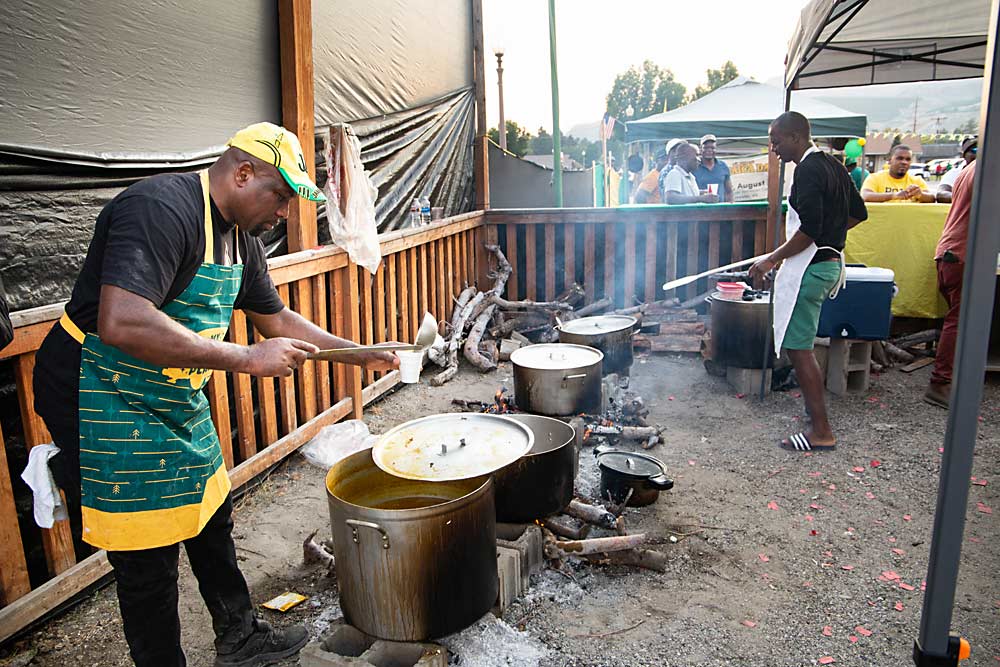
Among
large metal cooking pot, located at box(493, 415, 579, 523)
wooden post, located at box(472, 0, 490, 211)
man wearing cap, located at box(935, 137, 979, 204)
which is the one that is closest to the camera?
large metal cooking pot, located at box(493, 415, 579, 523)

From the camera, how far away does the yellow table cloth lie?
742 cm

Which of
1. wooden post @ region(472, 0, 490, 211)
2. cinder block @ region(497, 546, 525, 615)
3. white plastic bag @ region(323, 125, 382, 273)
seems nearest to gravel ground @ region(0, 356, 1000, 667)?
cinder block @ region(497, 546, 525, 615)

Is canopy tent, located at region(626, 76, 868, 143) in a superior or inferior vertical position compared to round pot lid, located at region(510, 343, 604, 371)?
superior

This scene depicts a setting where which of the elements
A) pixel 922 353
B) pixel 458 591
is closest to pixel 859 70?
pixel 922 353

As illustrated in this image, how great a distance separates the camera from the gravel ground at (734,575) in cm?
292

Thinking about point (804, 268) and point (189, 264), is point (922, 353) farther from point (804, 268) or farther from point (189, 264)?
point (189, 264)

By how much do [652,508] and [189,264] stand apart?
10.2 feet

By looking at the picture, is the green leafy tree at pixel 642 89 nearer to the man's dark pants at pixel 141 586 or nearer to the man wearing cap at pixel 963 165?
the man wearing cap at pixel 963 165

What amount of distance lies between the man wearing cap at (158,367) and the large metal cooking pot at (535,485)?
1.46 m

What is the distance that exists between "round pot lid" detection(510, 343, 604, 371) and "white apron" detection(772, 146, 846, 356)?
137 cm

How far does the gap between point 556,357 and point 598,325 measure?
4.57 feet

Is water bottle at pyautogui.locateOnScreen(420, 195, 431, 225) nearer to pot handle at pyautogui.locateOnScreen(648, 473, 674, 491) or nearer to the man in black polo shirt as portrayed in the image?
the man in black polo shirt

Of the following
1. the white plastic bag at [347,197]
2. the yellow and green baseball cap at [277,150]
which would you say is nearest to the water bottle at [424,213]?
the white plastic bag at [347,197]

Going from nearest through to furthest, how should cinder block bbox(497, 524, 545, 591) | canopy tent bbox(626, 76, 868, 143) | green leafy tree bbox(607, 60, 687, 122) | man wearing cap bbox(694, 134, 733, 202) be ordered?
cinder block bbox(497, 524, 545, 591) < man wearing cap bbox(694, 134, 733, 202) < canopy tent bbox(626, 76, 868, 143) < green leafy tree bbox(607, 60, 687, 122)
